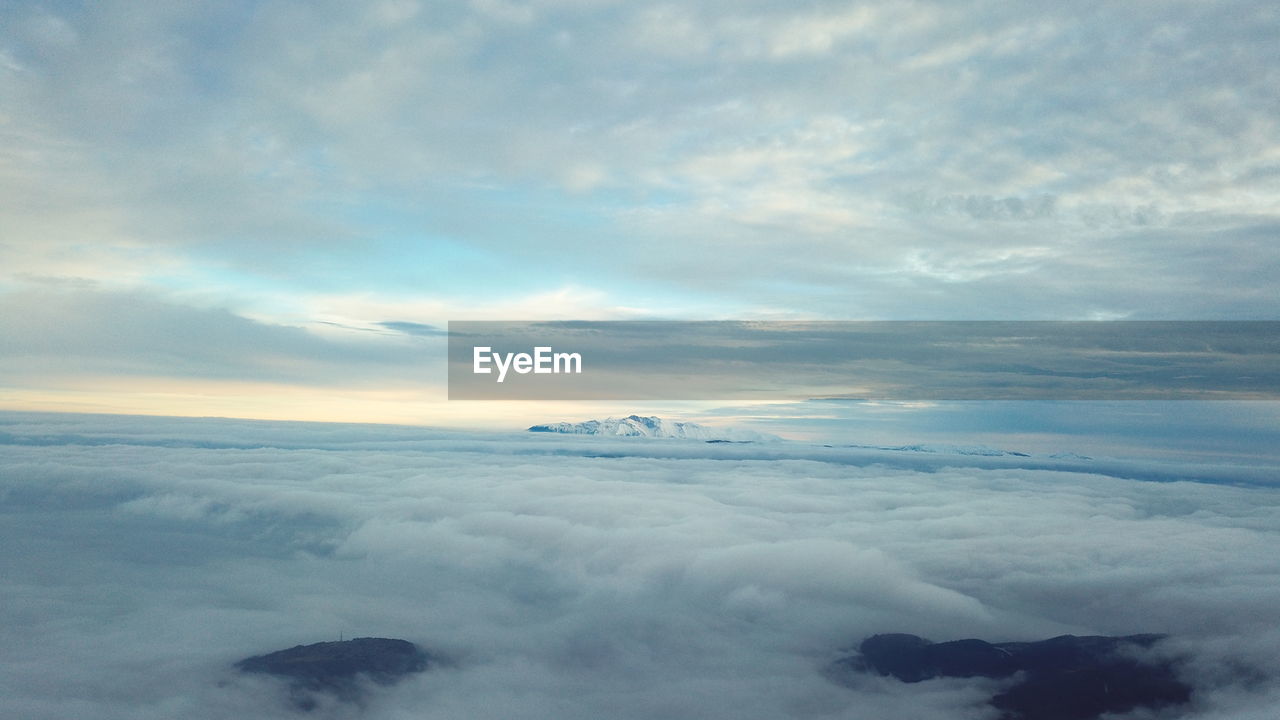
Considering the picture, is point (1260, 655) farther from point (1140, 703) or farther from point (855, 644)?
point (855, 644)

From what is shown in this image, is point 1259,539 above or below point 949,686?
above

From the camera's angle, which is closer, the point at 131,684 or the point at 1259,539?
the point at 131,684

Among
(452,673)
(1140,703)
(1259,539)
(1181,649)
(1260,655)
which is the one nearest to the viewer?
(1260,655)

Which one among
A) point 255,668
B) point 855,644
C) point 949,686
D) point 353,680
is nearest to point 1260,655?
point 949,686

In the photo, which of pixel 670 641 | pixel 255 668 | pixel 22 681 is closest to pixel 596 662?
pixel 670 641

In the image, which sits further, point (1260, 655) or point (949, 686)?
point (949, 686)

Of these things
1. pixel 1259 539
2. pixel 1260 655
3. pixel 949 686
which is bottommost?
pixel 949 686

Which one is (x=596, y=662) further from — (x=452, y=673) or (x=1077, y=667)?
(x=1077, y=667)

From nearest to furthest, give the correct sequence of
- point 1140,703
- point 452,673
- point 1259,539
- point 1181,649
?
point 1140,703 → point 1181,649 → point 452,673 → point 1259,539

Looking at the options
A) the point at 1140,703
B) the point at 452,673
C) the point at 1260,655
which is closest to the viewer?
the point at 1260,655
